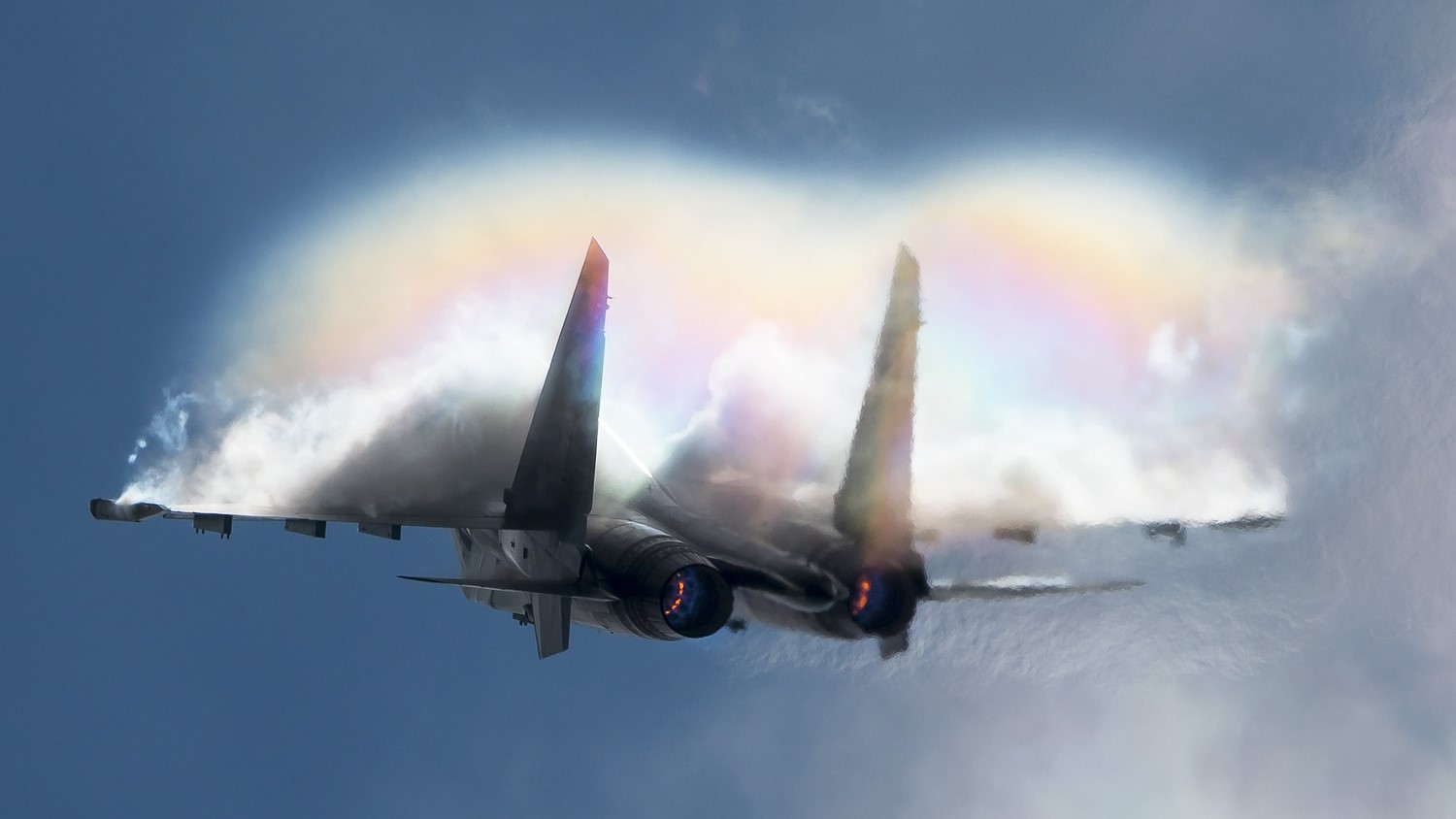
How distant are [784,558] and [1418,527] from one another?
12.2m

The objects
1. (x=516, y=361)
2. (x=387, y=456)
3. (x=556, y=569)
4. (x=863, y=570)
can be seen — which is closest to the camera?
(x=863, y=570)

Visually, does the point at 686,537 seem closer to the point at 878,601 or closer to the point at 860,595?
the point at 860,595

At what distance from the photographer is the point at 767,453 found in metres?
21.9

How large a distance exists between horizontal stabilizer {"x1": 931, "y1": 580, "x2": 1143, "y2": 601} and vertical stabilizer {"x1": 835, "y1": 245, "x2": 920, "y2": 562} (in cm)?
133

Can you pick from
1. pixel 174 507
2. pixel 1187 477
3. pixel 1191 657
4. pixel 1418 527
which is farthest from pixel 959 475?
pixel 174 507

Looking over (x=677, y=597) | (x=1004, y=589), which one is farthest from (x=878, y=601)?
(x=1004, y=589)

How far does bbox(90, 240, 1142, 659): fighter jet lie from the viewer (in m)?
14.9

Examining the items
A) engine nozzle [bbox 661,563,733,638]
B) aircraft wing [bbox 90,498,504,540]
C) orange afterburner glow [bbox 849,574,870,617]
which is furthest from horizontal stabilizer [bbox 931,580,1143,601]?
aircraft wing [bbox 90,498,504,540]

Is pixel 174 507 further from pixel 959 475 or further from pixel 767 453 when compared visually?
pixel 959 475

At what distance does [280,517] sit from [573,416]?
16.4 ft

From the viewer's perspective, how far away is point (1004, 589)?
1703cm

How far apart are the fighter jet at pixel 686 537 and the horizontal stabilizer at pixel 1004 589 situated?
0.08 feet

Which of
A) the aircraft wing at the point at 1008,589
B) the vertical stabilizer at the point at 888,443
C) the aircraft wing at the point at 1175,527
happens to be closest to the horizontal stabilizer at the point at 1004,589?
the aircraft wing at the point at 1008,589

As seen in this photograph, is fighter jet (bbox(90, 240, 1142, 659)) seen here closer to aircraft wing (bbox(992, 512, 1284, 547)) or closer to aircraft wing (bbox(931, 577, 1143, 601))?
aircraft wing (bbox(931, 577, 1143, 601))
